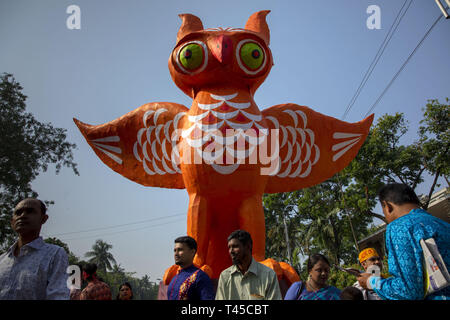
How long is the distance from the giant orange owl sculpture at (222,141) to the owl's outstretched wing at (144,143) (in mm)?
14

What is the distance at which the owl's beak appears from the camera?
410cm

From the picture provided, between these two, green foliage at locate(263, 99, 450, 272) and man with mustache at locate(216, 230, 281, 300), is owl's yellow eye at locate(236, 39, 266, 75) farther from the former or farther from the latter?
green foliage at locate(263, 99, 450, 272)

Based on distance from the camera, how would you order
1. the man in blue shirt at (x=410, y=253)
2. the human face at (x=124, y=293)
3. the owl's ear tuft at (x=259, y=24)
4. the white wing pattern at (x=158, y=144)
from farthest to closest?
1. the owl's ear tuft at (x=259, y=24)
2. the white wing pattern at (x=158, y=144)
3. the human face at (x=124, y=293)
4. the man in blue shirt at (x=410, y=253)

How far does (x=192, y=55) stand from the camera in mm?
4199

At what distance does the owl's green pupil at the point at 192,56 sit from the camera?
13.8 feet

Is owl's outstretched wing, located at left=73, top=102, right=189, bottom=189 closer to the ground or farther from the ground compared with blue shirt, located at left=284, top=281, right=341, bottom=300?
farther from the ground

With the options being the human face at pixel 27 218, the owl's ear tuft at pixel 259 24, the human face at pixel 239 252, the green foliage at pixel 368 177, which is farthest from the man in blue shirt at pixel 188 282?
the green foliage at pixel 368 177

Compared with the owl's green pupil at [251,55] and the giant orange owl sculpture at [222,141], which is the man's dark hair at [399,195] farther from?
the owl's green pupil at [251,55]

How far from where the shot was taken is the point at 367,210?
1353 centimetres

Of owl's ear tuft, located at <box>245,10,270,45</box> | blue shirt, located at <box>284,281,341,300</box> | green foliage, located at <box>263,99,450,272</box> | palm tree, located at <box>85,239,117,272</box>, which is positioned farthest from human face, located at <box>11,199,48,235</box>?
palm tree, located at <box>85,239,117,272</box>

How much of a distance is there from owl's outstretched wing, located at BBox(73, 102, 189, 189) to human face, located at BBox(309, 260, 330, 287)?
8.98ft

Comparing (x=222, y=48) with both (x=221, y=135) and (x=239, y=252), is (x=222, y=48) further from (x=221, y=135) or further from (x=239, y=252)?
(x=239, y=252)

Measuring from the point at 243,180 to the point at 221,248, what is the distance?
928 mm
